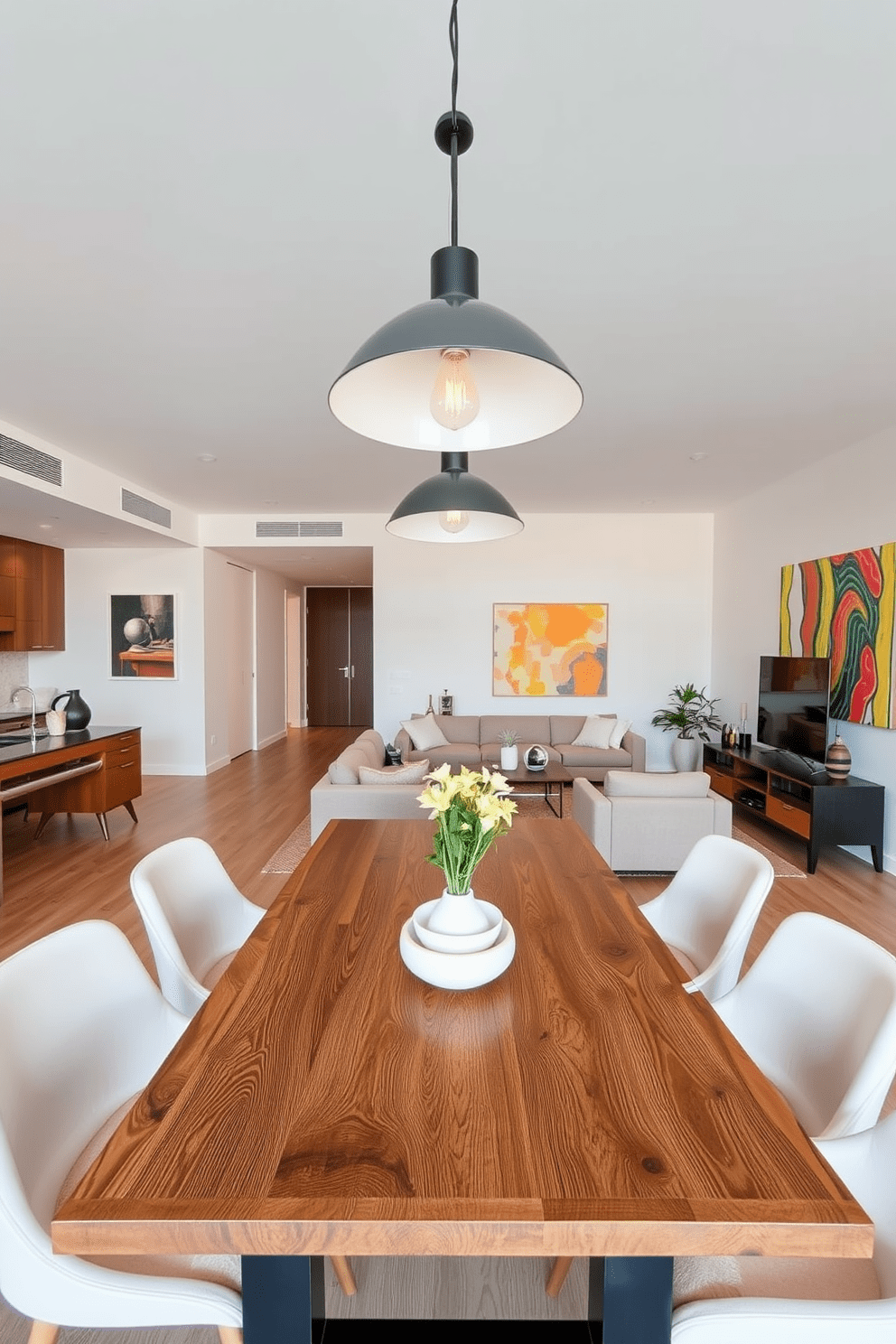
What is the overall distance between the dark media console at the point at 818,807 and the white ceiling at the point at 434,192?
88.5 inches

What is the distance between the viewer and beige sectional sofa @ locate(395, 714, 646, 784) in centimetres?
593

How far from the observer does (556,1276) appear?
137 cm

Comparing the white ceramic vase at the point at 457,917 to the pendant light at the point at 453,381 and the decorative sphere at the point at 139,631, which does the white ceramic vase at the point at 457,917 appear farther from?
the decorative sphere at the point at 139,631

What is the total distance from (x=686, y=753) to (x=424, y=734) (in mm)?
2492

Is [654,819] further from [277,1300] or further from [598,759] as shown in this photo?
[277,1300]

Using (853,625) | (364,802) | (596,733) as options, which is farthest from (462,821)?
(596,733)

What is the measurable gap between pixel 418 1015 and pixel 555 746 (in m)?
5.46

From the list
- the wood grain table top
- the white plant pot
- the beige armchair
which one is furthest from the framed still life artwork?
the wood grain table top

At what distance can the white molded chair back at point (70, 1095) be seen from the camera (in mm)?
882

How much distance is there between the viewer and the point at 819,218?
6.81 feet

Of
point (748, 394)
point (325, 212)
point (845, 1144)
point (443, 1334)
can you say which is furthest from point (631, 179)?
point (443, 1334)

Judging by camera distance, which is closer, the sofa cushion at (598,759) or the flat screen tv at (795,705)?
the flat screen tv at (795,705)

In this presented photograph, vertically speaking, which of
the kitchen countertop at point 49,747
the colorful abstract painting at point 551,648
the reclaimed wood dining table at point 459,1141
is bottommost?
the reclaimed wood dining table at point 459,1141

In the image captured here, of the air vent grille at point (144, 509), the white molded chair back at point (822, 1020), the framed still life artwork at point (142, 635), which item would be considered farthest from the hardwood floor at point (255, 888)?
the air vent grille at point (144, 509)
